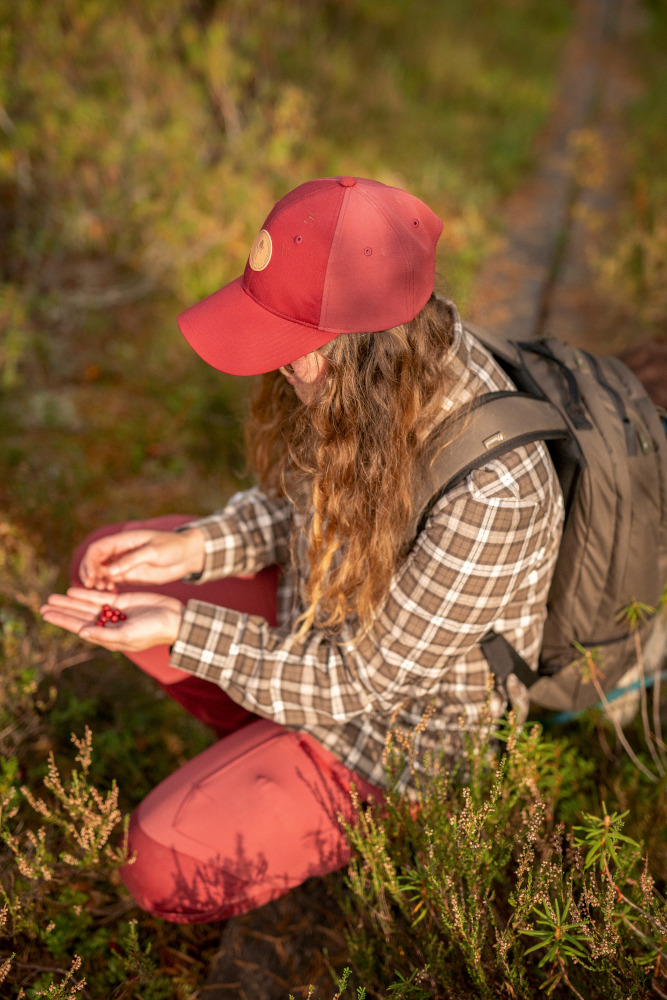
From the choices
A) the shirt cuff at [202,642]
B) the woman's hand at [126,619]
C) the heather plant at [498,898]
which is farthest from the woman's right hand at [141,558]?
the heather plant at [498,898]

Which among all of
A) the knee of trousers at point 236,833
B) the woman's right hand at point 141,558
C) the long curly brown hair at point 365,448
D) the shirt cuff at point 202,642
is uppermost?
the long curly brown hair at point 365,448

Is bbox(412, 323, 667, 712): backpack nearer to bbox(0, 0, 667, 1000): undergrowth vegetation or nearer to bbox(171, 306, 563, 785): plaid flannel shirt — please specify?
bbox(171, 306, 563, 785): plaid flannel shirt

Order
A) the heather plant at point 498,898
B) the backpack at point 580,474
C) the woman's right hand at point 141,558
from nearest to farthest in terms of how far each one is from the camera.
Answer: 1. the heather plant at point 498,898
2. the backpack at point 580,474
3. the woman's right hand at point 141,558

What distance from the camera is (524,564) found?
156 cm

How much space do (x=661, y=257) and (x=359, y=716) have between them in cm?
386

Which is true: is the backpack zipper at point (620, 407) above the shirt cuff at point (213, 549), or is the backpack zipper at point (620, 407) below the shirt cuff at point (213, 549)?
above

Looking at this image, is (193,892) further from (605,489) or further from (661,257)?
(661,257)

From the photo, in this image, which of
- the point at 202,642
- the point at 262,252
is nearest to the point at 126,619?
the point at 202,642

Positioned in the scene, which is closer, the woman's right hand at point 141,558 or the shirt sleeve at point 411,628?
the shirt sleeve at point 411,628

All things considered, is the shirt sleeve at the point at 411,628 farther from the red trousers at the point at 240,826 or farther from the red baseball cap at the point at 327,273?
the red baseball cap at the point at 327,273

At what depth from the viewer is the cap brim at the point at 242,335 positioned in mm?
1430

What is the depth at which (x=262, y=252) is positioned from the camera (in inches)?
57.5

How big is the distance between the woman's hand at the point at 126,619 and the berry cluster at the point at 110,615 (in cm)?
1

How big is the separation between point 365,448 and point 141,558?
0.86 meters
